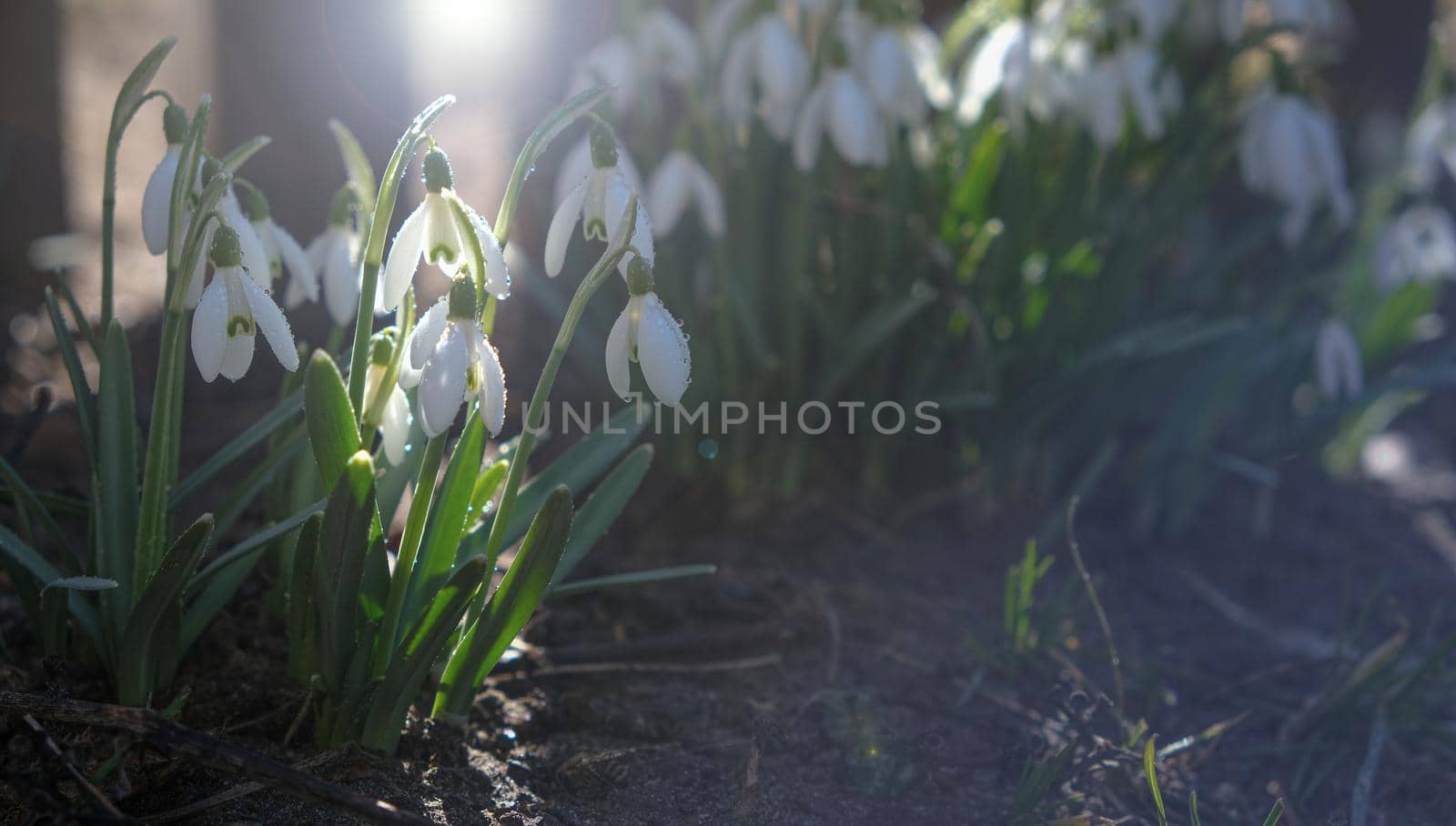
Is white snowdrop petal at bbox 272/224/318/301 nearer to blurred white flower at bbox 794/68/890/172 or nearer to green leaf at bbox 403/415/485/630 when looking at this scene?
green leaf at bbox 403/415/485/630

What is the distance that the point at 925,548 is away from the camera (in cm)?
231

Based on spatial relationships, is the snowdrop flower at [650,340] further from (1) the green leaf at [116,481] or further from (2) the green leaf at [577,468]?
(1) the green leaf at [116,481]

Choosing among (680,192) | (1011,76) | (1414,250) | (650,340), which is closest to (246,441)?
(650,340)

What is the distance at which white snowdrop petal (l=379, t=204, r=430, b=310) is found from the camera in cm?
109

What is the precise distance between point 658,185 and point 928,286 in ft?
2.13

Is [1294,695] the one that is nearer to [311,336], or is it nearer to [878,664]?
[878,664]

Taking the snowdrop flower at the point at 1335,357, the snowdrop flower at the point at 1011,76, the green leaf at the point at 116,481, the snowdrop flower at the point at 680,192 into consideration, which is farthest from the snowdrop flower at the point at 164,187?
the snowdrop flower at the point at 1335,357

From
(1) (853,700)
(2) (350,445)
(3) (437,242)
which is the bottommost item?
(1) (853,700)

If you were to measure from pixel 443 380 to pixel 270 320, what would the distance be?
0.66ft

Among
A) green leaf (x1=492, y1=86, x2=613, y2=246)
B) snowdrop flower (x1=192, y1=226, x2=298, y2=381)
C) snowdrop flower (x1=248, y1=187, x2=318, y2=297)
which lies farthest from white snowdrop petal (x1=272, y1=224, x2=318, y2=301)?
green leaf (x1=492, y1=86, x2=613, y2=246)

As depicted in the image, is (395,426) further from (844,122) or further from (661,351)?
(844,122)

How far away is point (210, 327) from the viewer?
107cm

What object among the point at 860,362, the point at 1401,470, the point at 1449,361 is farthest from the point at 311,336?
the point at 1401,470

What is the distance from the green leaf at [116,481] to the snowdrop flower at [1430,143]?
2.44m
